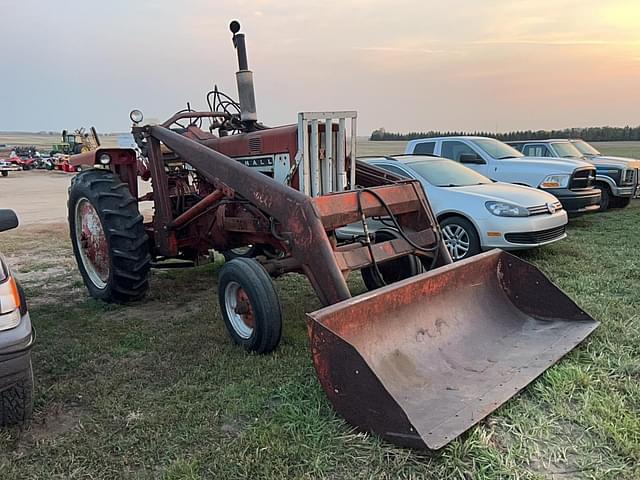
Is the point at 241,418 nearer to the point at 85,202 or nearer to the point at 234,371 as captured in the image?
the point at 234,371

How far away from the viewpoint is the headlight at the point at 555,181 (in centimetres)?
1034

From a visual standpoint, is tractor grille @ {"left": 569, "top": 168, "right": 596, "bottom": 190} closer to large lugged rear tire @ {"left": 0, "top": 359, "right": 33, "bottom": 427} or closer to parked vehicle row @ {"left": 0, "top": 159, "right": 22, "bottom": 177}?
large lugged rear tire @ {"left": 0, "top": 359, "right": 33, "bottom": 427}

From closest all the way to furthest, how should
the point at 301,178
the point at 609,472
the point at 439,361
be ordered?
1. the point at 609,472
2. the point at 439,361
3. the point at 301,178

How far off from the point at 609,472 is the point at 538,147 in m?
12.2

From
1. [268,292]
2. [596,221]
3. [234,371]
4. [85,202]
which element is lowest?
[596,221]

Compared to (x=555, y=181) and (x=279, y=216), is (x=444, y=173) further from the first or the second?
(x=279, y=216)

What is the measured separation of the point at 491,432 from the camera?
10.2 ft

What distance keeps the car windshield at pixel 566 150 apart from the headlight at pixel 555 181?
3.51 metres

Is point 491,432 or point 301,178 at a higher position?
point 301,178

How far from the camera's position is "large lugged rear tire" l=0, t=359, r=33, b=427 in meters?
3.00

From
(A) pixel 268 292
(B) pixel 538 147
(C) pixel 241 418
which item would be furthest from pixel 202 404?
(B) pixel 538 147

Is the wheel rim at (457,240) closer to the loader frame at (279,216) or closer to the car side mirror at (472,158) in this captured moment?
the loader frame at (279,216)

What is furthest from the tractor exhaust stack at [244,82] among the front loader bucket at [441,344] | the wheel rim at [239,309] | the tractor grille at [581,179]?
the tractor grille at [581,179]

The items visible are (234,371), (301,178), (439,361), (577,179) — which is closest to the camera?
(439,361)
